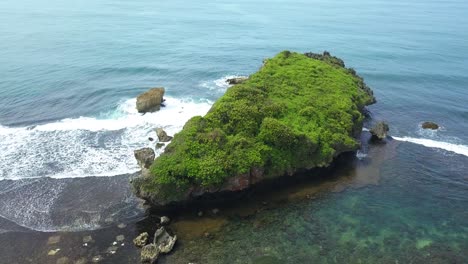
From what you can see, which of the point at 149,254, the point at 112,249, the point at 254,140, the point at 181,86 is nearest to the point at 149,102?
the point at 181,86

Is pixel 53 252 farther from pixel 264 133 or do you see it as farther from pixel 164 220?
pixel 264 133

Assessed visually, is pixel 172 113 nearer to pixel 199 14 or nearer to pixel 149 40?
pixel 149 40

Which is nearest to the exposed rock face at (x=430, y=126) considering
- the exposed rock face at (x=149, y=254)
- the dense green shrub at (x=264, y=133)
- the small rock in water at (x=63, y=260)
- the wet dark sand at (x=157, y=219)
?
the dense green shrub at (x=264, y=133)

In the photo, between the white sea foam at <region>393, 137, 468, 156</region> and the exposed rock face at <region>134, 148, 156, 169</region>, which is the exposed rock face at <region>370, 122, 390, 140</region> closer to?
the white sea foam at <region>393, 137, 468, 156</region>

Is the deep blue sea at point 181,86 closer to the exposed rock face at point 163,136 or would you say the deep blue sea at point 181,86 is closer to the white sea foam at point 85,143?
the white sea foam at point 85,143

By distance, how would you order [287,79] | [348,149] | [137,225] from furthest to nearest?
[287,79], [348,149], [137,225]

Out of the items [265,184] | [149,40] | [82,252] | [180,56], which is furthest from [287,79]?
[149,40]

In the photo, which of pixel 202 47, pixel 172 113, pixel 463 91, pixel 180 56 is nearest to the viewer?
pixel 172 113
